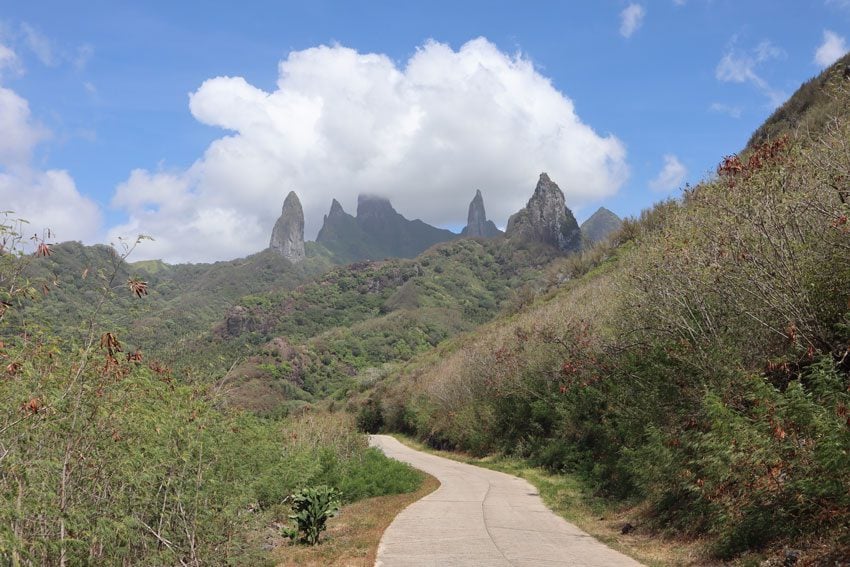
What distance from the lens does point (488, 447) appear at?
35.7 meters

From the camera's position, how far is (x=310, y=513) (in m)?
12.1

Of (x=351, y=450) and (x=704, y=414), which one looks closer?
(x=704, y=414)

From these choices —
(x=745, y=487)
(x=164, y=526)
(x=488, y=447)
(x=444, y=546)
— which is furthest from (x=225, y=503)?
(x=488, y=447)

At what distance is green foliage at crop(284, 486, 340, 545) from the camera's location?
1205 cm

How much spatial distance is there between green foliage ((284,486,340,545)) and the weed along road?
1346 millimetres

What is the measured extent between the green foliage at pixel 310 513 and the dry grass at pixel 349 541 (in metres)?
0.25

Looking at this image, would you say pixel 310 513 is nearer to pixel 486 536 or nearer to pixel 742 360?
pixel 486 536

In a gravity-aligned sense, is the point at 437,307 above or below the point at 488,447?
above

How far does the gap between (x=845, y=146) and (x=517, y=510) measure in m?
11.6

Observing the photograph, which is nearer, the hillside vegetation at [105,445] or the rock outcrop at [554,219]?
the hillside vegetation at [105,445]

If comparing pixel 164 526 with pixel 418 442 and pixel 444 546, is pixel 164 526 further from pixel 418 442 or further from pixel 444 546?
pixel 418 442

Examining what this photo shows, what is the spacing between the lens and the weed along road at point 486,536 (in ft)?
33.2

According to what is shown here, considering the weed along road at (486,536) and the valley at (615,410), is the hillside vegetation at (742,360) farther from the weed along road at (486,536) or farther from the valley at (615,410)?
the weed along road at (486,536)

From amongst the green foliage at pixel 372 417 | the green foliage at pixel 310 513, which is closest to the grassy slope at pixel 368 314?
the green foliage at pixel 372 417
